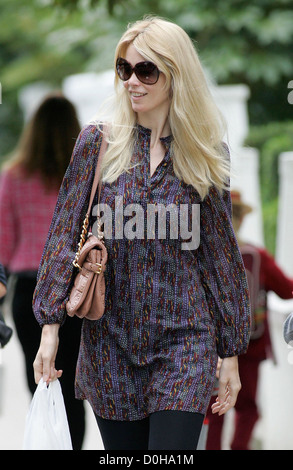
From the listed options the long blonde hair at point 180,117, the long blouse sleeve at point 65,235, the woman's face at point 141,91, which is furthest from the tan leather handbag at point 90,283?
the woman's face at point 141,91

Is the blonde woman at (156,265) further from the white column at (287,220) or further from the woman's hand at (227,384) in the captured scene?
the white column at (287,220)

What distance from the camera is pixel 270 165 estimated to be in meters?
10.7

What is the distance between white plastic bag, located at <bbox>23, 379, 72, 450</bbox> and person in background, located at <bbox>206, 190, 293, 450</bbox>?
1.81 m

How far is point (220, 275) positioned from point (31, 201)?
1.82 m

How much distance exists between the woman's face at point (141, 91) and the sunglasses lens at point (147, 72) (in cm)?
1

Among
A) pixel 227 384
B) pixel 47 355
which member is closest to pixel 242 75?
pixel 227 384

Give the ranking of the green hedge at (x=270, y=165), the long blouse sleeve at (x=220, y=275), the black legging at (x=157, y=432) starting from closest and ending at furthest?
the black legging at (x=157, y=432)
the long blouse sleeve at (x=220, y=275)
the green hedge at (x=270, y=165)

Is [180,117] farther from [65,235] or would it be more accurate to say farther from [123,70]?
[65,235]

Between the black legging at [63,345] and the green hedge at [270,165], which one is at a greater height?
the green hedge at [270,165]

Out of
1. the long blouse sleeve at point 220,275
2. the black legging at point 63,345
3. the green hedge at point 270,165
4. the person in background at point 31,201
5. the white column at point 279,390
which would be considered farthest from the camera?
the green hedge at point 270,165

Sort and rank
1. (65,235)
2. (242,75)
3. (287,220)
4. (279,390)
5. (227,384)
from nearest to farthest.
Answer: (65,235)
(227,384)
(279,390)
(287,220)
(242,75)

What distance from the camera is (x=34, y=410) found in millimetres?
3240

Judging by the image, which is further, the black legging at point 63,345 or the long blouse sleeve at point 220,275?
the black legging at point 63,345

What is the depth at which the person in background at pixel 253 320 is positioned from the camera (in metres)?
5.04
